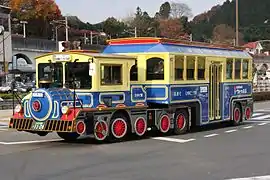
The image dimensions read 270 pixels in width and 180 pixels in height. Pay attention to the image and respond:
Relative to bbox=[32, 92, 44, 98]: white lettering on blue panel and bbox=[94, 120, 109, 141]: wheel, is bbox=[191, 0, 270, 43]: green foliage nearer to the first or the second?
bbox=[94, 120, 109, 141]: wheel

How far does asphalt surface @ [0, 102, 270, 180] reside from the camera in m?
10.1

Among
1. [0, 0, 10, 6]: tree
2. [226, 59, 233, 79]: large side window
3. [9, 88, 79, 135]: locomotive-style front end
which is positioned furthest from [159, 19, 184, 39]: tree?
[9, 88, 79, 135]: locomotive-style front end

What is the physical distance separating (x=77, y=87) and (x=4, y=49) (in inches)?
1930

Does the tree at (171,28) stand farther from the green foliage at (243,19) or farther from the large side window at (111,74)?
the large side window at (111,74)

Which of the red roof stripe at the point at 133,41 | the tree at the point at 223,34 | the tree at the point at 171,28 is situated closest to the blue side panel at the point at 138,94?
the red roof stripe at the point at 133,41

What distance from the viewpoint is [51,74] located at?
50.7 feet

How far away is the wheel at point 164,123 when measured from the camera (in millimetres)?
16844

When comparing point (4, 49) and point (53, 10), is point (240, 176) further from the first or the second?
point (53, 10)

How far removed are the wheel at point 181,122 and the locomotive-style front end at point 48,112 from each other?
443 cm

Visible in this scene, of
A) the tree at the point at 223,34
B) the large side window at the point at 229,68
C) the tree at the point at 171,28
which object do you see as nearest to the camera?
the large side window at the point at 229,68

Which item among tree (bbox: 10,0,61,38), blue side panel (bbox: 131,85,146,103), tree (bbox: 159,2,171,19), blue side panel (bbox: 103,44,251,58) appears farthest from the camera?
tree (bbox: 159,2,171,19)

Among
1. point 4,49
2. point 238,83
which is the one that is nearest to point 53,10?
point 4,49

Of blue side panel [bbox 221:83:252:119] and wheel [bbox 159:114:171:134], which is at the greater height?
blue side panel [bbox 221:83:252:119]

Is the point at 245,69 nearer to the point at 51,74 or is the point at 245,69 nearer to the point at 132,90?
the point at 132,90
